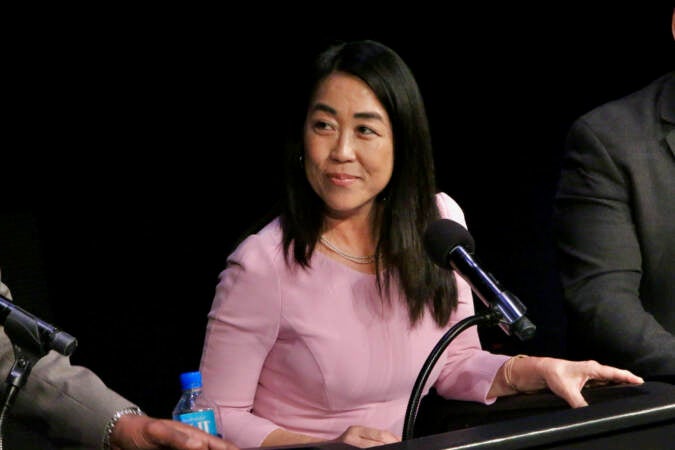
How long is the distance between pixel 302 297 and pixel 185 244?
137 centimetres

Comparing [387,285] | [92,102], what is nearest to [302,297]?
[387,285]

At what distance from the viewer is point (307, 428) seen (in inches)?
89.9

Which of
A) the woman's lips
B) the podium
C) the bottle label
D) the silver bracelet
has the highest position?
the woman's lips

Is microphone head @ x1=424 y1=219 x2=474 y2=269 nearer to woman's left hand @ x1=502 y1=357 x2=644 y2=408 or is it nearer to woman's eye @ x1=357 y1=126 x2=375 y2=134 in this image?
woman's left hand @ x1=502 y1=357 x2=644 y2=408

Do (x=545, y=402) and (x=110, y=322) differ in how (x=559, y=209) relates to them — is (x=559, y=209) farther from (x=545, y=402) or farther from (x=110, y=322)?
(x=110, y=322)

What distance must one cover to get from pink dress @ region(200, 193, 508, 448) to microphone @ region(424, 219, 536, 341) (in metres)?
0.66

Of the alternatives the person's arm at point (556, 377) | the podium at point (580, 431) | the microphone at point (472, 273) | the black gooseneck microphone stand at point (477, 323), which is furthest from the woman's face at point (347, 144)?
the podium at point (580, 431)

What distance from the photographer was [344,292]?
2311 millimetres

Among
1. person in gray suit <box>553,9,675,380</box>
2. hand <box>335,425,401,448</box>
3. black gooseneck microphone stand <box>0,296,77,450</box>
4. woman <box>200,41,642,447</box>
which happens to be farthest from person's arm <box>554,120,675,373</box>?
black gooseneck microphone stand <box>0,296,77,450</box>

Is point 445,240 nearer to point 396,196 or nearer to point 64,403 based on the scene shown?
point 64,403

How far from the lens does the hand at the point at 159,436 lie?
4.56 ft

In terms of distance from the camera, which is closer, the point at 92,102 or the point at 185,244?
the point at 92,102

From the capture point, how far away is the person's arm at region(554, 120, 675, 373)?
7.76ft

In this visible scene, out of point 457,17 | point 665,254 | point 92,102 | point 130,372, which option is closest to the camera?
point 665,254
